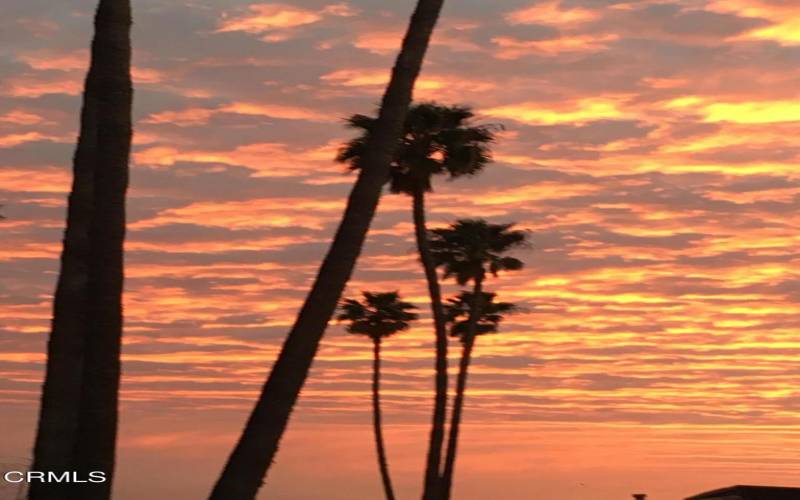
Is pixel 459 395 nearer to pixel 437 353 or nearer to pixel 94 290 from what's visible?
pixel 437 353

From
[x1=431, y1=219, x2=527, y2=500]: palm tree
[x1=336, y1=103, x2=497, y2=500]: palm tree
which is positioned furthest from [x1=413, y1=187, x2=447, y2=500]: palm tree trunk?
[x1=431, y1=219, x2=527, y2=500]: palm tree

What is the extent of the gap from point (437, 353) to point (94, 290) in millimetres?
31696

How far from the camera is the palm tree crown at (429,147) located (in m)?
46.6

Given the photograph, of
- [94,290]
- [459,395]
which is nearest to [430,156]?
[459,395]

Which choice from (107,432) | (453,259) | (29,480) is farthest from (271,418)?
(453,259)

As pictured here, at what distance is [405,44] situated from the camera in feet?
53.7

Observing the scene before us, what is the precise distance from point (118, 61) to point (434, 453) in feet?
108

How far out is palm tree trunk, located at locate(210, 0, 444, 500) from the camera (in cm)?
1479

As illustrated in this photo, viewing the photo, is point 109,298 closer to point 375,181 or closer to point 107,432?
point 107,432

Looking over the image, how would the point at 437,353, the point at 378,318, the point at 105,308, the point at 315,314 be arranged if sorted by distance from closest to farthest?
1. the point at 315,314
2. the point at 105,308
3. the point at 437,353
4. the point at 378,318

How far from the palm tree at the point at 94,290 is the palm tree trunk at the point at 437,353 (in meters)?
27.5

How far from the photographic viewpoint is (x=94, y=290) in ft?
51.3

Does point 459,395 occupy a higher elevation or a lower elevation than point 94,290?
lower

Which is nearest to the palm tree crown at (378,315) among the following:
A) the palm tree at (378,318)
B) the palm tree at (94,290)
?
the palm tree at (378,318)
